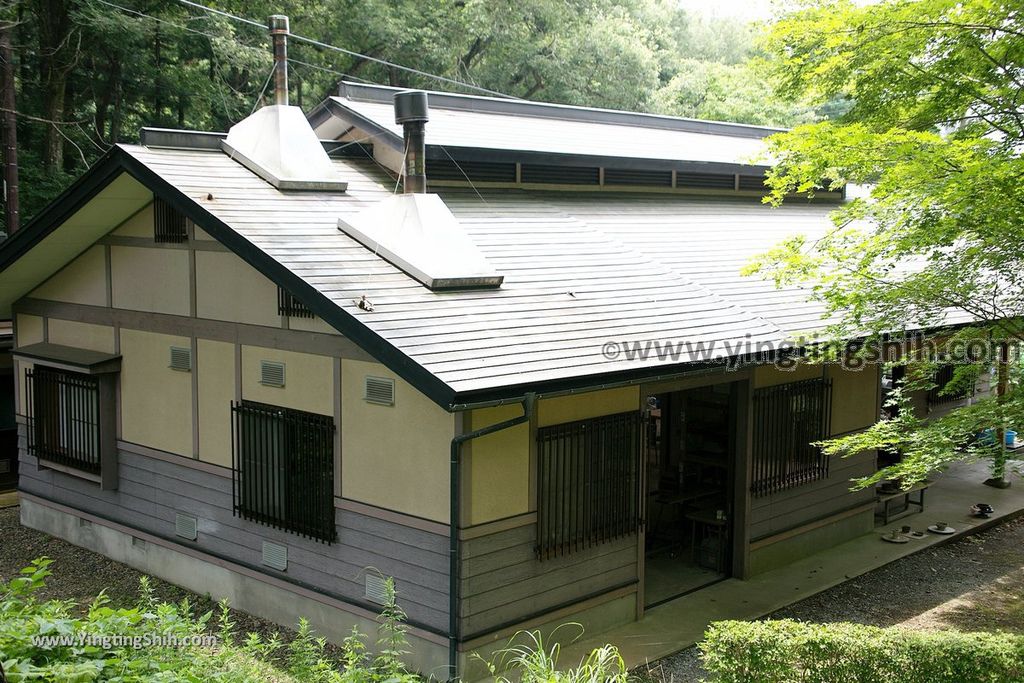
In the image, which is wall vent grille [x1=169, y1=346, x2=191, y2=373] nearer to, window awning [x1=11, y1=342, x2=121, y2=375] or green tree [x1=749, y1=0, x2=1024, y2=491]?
window awning [x1=11, y1=342, x2=121, y2=375]

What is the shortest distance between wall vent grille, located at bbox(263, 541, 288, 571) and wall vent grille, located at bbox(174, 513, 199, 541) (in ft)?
3.99

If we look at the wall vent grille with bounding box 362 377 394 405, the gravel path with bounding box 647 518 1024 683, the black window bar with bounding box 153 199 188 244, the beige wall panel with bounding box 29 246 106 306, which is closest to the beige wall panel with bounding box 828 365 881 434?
the gravel path with bounding box 647 518 1024 683

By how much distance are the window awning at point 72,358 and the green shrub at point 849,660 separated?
291 inches

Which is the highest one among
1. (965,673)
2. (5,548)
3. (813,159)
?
(813,159)

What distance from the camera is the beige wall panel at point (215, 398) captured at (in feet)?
30.9

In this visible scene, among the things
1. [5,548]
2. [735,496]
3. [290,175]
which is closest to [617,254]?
[735,496]

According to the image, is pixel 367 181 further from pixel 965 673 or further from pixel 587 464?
pixel 965 673

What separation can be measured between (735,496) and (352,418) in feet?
14.5

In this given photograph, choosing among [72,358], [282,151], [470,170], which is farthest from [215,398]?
[470,170]

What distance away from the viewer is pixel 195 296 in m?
9.70

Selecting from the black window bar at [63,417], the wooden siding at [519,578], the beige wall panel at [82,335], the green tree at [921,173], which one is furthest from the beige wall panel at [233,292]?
the green tree at [921,173]

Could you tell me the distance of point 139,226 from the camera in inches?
407

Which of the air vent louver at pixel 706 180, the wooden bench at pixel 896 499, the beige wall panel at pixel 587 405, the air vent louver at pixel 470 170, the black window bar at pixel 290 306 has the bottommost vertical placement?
the wooden bench at pixel 896 499

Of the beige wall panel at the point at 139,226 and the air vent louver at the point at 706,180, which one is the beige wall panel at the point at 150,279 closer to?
the beige wall panel at the point at 139,226
